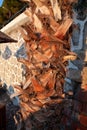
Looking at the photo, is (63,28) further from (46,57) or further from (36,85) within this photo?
(36,85)

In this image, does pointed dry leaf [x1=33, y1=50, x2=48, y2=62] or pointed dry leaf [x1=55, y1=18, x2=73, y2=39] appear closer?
pointed dry leaf [x1=55, y1=18, x2=73, y2=39]

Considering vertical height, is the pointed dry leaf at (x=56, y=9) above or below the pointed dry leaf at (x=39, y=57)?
above

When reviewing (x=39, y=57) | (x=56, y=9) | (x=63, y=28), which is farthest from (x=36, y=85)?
(x=56, y=9)

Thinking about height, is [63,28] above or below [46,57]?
above

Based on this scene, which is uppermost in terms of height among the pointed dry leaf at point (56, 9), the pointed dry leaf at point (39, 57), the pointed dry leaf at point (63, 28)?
the pointed dry leaf at point (56, 9)

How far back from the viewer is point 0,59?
6273 millimetres

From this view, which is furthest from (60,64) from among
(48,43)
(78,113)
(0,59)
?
(0,59)

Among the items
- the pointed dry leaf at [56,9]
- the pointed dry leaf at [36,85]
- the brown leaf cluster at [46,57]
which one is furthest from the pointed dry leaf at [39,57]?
the pointed dry leaf at [56,9]

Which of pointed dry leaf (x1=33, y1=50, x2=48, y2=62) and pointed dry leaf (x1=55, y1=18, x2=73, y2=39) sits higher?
pointed dry leaf (x1=55, y1=18, x2=73, y2=39)

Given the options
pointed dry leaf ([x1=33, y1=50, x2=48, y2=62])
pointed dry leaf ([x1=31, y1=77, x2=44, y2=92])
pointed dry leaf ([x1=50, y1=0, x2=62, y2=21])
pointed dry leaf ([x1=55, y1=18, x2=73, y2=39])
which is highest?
pointed dry leaf ([x1=50, y1=0, x2=62, y2=21])

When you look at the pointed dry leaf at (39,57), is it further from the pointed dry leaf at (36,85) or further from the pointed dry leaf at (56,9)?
the pointed dry leaf at (56,9)

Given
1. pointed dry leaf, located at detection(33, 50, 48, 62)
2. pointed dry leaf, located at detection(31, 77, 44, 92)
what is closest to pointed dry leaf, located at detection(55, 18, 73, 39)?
pointed dry leaf, located at detection(33, 50, 48, 62)

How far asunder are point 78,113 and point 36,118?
1.16ft

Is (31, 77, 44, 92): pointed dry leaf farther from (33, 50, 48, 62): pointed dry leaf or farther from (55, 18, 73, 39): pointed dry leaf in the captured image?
(55, 18, 73, 39): pointed dry leaf
